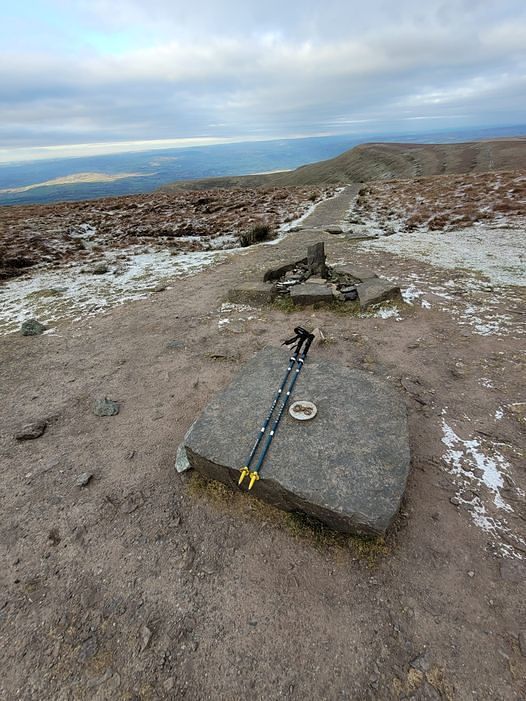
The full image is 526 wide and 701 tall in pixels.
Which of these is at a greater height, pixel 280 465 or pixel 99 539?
pixel 280 465

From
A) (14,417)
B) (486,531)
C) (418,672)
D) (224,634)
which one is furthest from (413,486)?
(14,417)

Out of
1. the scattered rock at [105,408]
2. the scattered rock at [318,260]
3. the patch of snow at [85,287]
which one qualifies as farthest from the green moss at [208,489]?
the scattered rock at [318,260]

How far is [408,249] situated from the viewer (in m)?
13.8

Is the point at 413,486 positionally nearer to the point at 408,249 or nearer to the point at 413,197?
the point at 408,249

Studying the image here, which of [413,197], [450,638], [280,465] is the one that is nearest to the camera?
[450,638]

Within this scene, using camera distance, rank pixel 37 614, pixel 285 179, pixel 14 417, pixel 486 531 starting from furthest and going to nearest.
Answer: pixel 285 179, pixel 14 417, pixel 486 531, pixel 37 614

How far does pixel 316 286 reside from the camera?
956cm

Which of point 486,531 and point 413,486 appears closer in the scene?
point 486,531

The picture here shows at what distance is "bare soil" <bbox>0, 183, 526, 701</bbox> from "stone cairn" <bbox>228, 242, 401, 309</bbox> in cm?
327

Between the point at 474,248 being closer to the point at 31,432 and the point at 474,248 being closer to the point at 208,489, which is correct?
the point at 208,489

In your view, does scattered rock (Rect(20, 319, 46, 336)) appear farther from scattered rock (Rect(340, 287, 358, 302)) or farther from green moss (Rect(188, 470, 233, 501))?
scattered rock (Rect(340, 287, 358, 302))

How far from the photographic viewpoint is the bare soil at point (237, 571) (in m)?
2.67

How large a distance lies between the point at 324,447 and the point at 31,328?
8629 mm

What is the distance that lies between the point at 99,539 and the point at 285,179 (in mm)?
146876
